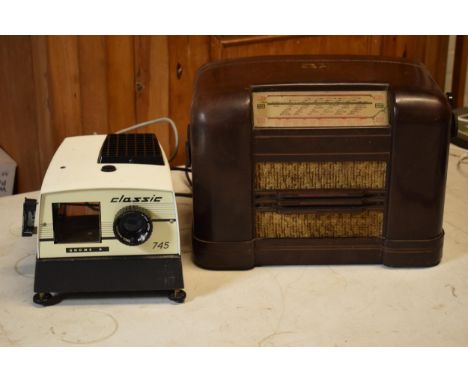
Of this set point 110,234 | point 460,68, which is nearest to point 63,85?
point 110,234

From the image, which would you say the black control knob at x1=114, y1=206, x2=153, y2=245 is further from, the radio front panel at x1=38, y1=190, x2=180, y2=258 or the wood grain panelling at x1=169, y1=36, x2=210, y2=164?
the wood grain panelling at x1=169, y1=36, x2=210, y2=164

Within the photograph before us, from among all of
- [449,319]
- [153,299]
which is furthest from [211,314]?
[449,319]

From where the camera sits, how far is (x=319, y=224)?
1126 millimetres

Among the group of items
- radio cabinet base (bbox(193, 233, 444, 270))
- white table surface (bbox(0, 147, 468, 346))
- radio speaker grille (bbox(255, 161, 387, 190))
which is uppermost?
radio speaker grille (bbox(255, 161, 387, 190))

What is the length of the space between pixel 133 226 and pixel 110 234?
1.3 inches

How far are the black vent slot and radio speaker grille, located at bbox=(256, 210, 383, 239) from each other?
0.17 metres

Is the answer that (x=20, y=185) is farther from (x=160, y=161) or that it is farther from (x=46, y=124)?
(x=160, y=161)

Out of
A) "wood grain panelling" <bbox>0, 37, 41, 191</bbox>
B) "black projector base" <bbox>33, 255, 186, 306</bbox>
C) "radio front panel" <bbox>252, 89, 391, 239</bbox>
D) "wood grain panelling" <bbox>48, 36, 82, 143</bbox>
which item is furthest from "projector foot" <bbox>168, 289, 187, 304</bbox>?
"wood grain panelling" <bbox>0, 37, 41, 191</bbox>

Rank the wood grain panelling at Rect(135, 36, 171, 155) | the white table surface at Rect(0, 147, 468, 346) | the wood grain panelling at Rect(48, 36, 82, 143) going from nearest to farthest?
the white table surface at Rect(0, 147, 468, 346), the wood grain panelling at Rect(48, 36, 82, 143), the wood grain panelling at Rect(135, 36, 171, 155)

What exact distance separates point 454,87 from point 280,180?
4.07ft

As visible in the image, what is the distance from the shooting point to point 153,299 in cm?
106

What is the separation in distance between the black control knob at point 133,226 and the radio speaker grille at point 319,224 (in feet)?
0.58

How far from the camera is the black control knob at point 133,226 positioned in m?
1.00

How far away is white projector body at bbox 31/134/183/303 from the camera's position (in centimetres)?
100
